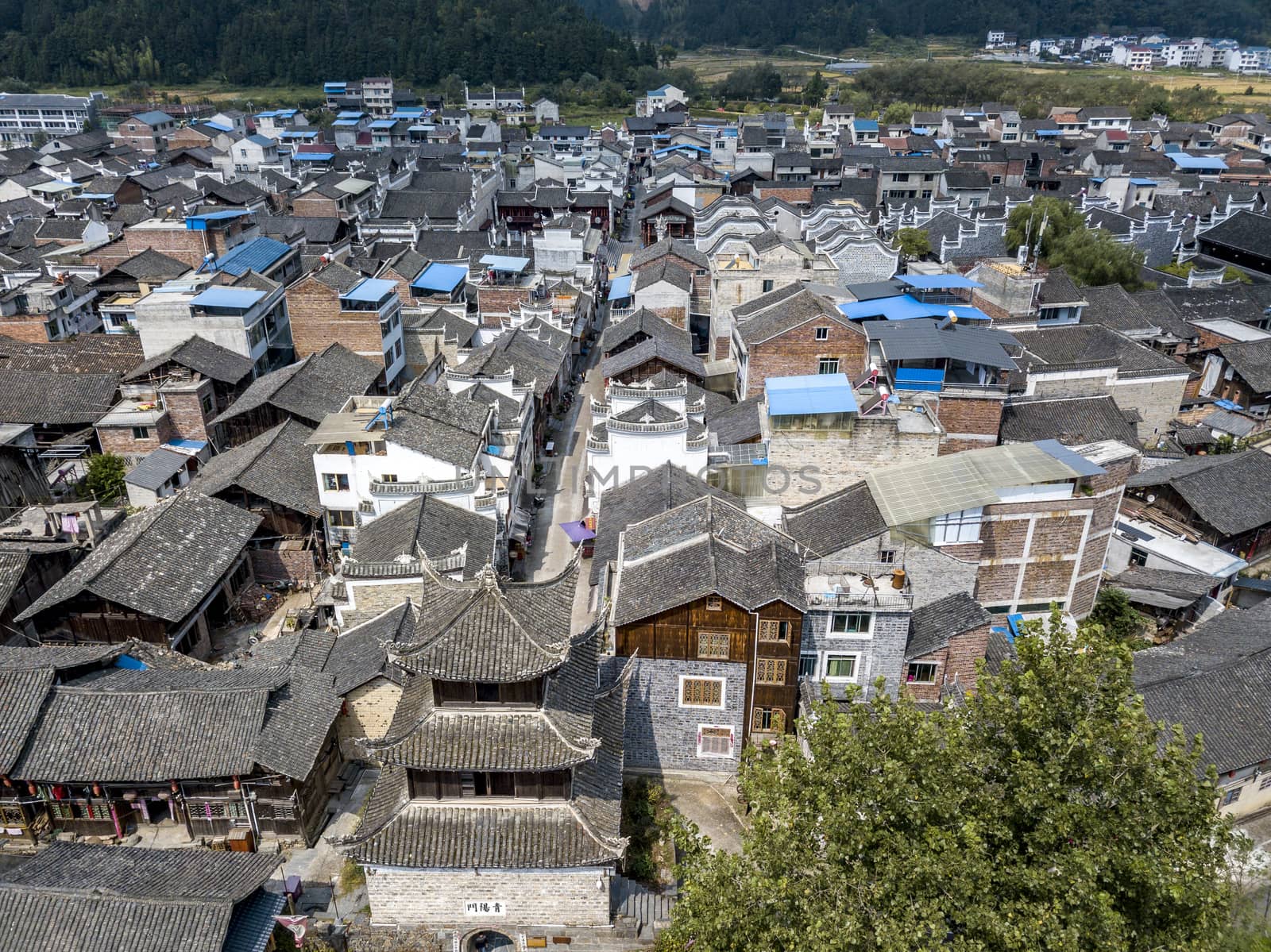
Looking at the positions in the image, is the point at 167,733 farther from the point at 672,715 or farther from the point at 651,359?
the point at 651,359

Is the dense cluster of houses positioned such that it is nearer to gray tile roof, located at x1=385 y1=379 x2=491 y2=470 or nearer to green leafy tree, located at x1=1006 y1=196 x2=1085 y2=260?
gray tile roof, located at x1=385 y1=379 x2=491 y2=470

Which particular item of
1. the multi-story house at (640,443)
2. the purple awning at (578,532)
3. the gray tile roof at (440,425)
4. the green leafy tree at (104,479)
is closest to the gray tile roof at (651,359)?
the multi-story house at (640,443)

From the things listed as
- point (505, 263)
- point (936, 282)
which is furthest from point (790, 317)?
point (505, 263)

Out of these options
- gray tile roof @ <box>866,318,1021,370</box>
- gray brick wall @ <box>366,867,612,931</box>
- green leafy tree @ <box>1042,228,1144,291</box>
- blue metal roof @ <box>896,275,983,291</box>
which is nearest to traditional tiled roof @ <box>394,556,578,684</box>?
gray brick wall @ <box>366,867,612,931</box>

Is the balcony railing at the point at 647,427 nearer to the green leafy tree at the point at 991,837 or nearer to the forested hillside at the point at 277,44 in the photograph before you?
the green leafy tree at the point at 991,837

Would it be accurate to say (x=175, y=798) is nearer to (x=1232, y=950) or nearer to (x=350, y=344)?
(x=1232, y=950)
